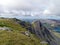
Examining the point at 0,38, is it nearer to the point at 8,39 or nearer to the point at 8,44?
the point at 8,39

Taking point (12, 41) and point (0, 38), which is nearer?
point (12, 41)

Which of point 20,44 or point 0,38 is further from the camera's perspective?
point 0,38

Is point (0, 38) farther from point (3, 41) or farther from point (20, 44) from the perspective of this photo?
point (20, 44)

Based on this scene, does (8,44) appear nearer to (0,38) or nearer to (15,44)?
(15,44)

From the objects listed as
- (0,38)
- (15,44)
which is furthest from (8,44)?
(0,38)

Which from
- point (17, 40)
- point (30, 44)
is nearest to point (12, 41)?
point (17, 40)

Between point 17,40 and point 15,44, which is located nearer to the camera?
point 15,44

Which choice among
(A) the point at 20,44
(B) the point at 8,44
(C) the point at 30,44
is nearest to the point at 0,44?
(B) the point at 8,44
